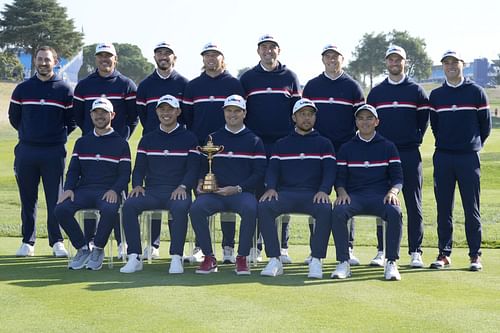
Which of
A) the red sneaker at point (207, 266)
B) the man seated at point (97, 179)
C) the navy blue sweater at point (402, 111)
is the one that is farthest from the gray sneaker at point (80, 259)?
the navy blue sweater at point (402, 111)

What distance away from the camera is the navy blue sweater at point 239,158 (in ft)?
29.2

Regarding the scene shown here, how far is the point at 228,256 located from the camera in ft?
31.0

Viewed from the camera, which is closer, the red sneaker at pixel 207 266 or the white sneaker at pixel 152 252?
the red sneaker at pixel 207 266

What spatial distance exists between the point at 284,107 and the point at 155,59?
1525 millimetres

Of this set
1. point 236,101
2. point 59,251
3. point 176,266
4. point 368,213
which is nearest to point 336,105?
point 236,101

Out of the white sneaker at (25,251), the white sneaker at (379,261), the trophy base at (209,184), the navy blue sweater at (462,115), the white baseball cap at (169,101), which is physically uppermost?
the white baseball cap at (169,101)

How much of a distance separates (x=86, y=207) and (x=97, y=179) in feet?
1.15

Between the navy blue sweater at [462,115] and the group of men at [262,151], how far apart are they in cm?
1

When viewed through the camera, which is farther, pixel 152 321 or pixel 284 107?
pixel 284 107

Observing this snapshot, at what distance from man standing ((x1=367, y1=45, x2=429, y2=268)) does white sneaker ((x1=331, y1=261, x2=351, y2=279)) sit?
40.4 inches

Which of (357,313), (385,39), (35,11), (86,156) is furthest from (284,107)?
(385,39)

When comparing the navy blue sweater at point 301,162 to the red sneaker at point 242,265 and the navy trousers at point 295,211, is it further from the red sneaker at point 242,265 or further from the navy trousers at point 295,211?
the red sneaker at point 242,265

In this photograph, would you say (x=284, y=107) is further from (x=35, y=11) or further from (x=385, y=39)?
(x=385, y=39)

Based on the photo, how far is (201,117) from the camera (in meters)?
9.32
